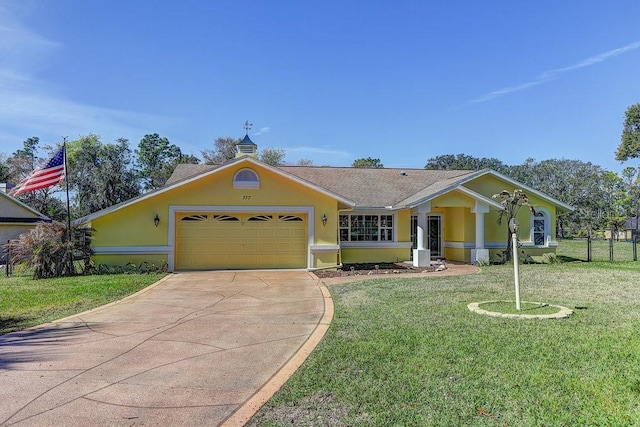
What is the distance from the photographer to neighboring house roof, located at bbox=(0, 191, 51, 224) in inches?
1059

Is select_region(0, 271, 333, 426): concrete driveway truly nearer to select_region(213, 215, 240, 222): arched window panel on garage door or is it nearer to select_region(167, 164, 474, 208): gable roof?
select_region(213, 215, 240, 222): arched window panel on garage door

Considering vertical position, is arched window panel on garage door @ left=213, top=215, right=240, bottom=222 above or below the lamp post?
above

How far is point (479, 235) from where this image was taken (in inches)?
747

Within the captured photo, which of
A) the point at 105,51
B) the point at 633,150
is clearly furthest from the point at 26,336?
the point at 633,150

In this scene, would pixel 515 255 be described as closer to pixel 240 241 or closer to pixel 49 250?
pixel 240 241

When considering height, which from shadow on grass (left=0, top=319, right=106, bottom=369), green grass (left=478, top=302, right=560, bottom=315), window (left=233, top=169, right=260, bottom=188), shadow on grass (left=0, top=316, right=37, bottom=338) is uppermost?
window (left=233, top=169, right=260, bottom=188)

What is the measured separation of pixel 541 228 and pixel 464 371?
1853cm

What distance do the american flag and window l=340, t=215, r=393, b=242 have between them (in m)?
11.4

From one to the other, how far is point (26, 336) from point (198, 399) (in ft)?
14.9

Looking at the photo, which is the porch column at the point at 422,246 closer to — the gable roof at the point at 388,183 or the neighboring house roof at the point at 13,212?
the gable roof at the point at 388,183

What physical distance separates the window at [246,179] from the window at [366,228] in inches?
181

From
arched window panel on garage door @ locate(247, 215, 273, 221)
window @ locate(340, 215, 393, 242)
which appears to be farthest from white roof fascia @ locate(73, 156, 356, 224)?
window @ locate(340, 215, 393, 242)

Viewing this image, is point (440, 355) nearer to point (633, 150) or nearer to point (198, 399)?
point (198, 399)

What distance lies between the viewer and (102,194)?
35.2m
